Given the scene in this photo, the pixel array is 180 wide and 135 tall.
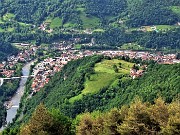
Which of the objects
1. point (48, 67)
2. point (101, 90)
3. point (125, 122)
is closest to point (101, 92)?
point (101, 90)

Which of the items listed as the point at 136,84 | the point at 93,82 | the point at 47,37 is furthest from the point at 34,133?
the point at 47,37

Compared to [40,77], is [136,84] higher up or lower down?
higher up

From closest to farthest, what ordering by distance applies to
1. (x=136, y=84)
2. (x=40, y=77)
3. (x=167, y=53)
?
(x=136, y=84)
(x=40, y=77)
(x=167, y=53)

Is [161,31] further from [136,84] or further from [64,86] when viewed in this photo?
[136,84]

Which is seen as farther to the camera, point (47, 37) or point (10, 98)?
point (47, 37)

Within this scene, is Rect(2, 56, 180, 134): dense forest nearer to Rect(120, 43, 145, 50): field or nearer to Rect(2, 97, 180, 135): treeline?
Rect(2, 97, 180, 135): treeline

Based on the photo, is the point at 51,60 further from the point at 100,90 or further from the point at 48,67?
the point at 100,90

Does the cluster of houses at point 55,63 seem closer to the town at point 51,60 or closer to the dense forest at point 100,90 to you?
the town at point 51,60

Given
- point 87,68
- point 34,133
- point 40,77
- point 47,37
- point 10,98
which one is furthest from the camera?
point 47,37
